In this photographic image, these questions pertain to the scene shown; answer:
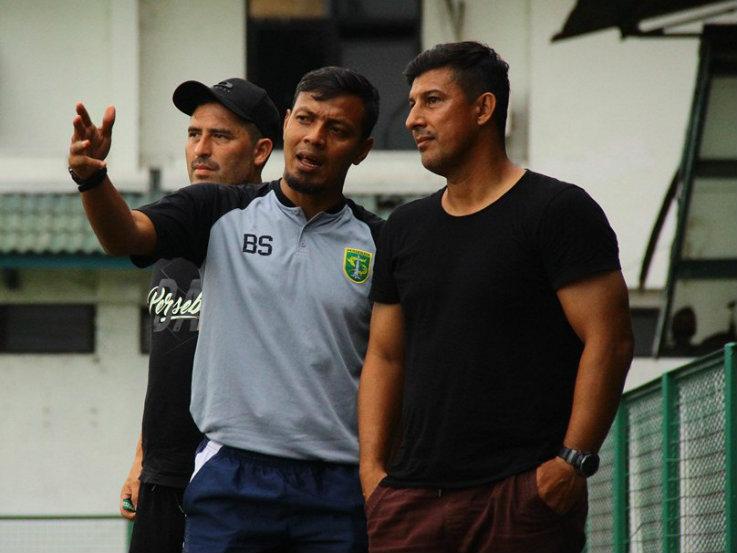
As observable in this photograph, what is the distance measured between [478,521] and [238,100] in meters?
2.16

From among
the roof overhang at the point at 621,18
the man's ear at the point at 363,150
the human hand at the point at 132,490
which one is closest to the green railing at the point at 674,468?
the man's ear at the point at 363,150

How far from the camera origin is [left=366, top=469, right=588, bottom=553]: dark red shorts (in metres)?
3.95

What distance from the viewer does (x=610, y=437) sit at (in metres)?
8.31

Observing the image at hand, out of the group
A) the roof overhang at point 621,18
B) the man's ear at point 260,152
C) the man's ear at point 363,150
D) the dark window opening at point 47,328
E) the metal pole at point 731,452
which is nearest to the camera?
the man's ear at point 363,150

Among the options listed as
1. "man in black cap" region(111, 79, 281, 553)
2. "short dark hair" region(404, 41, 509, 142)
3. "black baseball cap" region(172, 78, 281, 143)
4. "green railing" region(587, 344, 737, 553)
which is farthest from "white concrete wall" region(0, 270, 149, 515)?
"short dark hair" region(404, 41, 509, 142)

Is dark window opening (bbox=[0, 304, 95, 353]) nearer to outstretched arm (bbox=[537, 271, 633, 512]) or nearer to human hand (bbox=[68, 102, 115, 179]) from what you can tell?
human hand (bbox=[68, 102, 115, 179])

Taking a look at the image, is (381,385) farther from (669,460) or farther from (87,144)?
(669,460)

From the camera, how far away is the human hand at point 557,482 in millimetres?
3922

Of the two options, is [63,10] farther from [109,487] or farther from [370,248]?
[370,248]

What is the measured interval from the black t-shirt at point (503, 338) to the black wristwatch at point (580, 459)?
0.07 metres

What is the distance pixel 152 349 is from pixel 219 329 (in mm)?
896

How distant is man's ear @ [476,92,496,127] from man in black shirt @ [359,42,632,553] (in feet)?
0.32

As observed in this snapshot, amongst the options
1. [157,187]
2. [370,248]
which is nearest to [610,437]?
[370,248]

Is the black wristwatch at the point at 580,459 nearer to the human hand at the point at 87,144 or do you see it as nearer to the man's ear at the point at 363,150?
the man's ear at the point at 363,150
